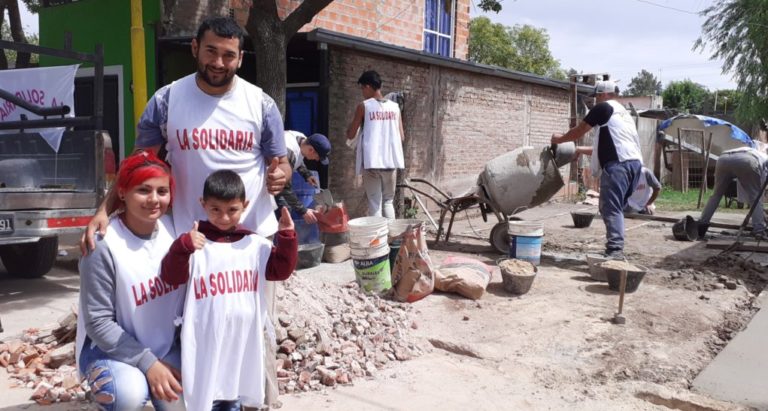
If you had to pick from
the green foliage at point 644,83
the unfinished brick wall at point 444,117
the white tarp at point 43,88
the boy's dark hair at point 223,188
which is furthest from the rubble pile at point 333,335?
the green foliage at point 644,83

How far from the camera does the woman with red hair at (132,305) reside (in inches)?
89.1

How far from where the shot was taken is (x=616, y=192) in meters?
6.75

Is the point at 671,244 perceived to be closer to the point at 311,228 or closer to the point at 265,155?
the point at 311,228

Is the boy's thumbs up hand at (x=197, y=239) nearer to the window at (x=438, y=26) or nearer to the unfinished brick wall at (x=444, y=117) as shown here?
the unfinished brick wall at (x=444, y=117)

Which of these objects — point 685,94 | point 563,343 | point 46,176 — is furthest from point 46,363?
point 685,94

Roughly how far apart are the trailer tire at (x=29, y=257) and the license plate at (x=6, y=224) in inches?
49.0

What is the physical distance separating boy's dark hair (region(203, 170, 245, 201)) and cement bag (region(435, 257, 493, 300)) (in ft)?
11.2

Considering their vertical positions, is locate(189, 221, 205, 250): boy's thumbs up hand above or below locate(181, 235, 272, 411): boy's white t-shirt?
above

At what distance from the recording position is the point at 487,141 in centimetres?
1288

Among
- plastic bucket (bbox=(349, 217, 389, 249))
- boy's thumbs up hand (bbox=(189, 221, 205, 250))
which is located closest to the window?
plastic bucket (bbox=(349, 217, 389, 249))

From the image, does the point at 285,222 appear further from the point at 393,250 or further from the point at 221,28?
the point at 393,250

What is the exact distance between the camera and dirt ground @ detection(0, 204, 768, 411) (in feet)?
12.1

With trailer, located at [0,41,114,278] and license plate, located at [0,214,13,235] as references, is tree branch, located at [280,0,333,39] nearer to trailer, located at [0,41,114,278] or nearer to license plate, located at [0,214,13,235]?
trailer, located at [0,41,114,278]

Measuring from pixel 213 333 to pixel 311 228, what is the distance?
4.31 meters
